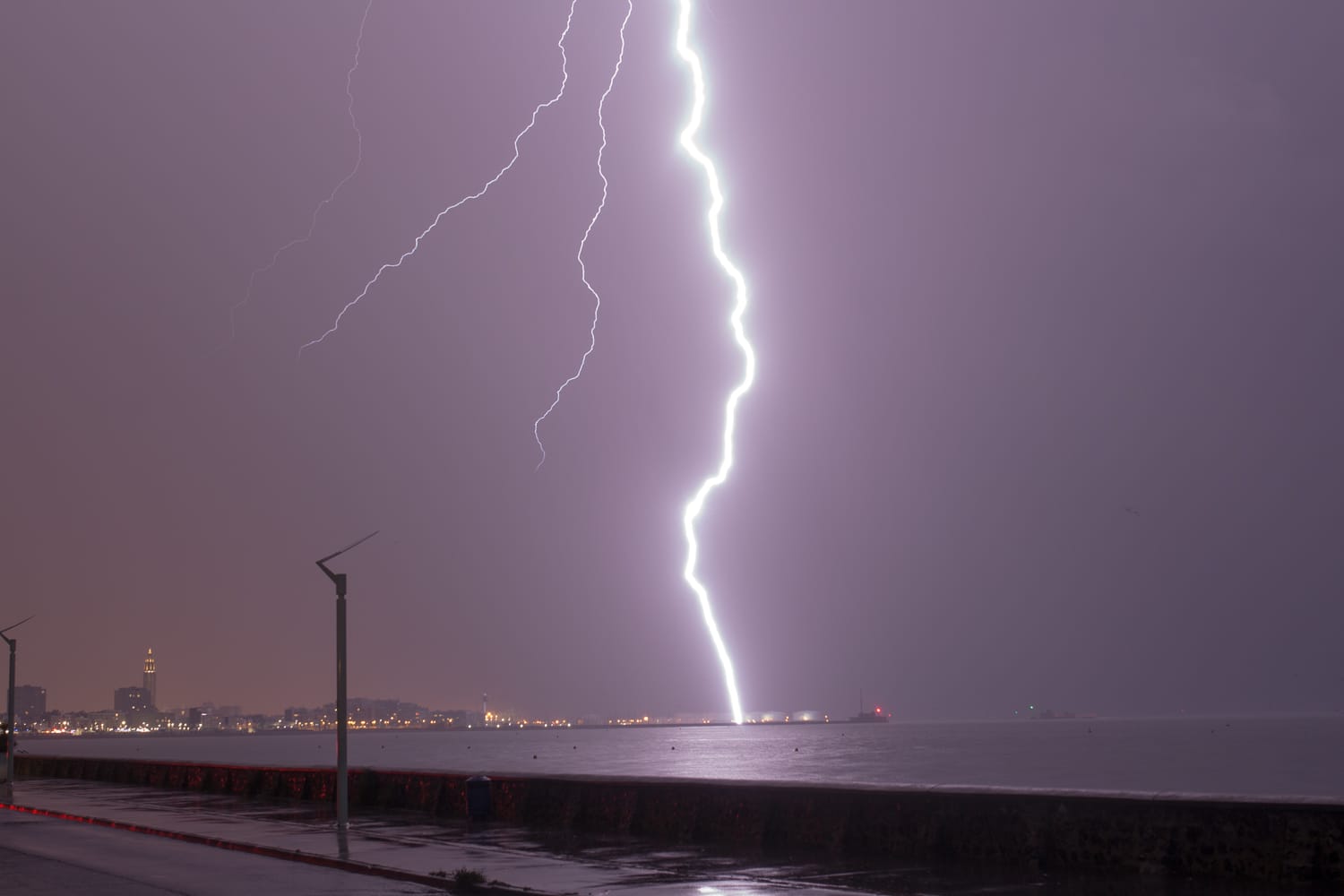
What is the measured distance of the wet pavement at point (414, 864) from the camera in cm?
1216

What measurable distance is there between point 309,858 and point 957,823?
25.6 feet

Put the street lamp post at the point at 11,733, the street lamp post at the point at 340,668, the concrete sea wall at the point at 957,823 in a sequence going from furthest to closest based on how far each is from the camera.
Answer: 1. the street lamp post at the point at 11,733
2. the street lamp post at the point at 340,668
3. the concrete sea wall at the point at 957,823

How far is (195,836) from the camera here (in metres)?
18.8

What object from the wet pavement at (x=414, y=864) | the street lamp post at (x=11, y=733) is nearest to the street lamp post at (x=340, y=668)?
the wet pavement at (x=414, y=864)

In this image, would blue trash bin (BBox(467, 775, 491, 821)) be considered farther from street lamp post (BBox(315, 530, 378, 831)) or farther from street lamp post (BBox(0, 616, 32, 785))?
street lamp post (BBox(0, 616, 32, 785))

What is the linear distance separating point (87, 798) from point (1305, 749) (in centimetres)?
14956

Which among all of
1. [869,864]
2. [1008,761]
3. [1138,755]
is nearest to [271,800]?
[869,864]

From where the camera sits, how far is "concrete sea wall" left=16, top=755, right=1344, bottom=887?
1122cm

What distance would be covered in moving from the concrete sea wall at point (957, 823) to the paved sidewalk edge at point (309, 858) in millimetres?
3541

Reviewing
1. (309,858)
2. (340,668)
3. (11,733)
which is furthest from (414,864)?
(11,733)

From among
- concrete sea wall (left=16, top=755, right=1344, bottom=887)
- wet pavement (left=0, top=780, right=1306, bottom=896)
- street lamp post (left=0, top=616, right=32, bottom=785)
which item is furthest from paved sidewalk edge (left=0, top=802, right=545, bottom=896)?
street lamp post (left=0, top=616, right=32, bottom=785)

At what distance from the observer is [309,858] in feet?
51.7

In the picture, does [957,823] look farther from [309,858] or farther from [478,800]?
[478,800]

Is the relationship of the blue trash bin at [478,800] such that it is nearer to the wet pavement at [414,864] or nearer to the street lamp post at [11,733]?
the wet pavement at [414,864]
